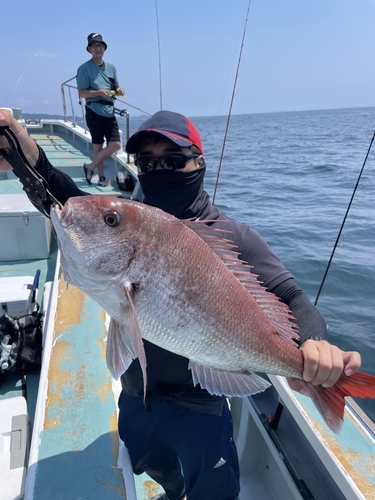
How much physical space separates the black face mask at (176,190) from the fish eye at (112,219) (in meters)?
0.44

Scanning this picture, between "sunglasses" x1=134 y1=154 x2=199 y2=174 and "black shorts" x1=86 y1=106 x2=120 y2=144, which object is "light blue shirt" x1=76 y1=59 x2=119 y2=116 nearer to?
"black shorts" x1=86 y1=106 x2=120 y2=144

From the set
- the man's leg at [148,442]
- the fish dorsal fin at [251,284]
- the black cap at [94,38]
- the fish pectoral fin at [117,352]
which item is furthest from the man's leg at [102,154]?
the fish pectoral fin at [117,352]

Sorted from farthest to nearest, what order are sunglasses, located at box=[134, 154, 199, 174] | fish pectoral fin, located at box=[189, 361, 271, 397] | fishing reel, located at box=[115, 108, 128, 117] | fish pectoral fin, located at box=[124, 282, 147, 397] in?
1. fishing reel, located at box=[115, 108, 128, 117]
2. sunglasses, located at box=[134, 154, 199, 174]
3. fish pectoral fin, located at box=[189, 361, 271, 397]
4. fish pectoral fin, located at box=[124, 282, 147, 397]

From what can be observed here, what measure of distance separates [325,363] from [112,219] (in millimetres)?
945

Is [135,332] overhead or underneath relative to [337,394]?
overhead

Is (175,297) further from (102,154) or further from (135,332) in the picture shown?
(102,154)

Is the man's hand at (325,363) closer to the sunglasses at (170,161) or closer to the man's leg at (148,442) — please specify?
the man's leg at (148,442)

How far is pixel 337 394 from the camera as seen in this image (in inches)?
54.2

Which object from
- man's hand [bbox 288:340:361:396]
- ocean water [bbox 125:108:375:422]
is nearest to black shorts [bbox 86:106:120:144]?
ocean water [bbox 125:108:375:422]

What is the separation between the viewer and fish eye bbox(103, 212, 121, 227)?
50.4 inches

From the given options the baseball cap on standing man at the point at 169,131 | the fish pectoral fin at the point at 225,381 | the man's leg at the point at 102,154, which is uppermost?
the baseball cap on standing man at the point at 169,131

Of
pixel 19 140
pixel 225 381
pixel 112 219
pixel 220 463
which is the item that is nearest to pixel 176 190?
pixel 112 219

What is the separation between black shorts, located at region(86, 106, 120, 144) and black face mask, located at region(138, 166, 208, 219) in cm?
544

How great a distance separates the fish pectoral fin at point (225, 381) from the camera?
4.67 ft
